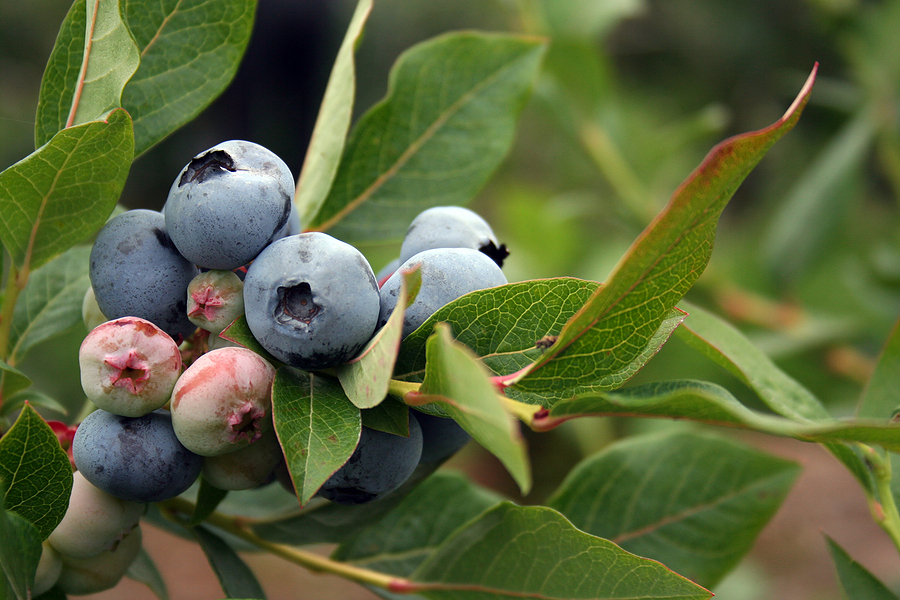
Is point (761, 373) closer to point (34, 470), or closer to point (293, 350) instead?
point (293, 350)

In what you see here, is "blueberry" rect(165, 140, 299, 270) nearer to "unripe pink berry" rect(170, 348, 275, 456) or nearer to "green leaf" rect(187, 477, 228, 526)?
"unripe pink berry" rect(170, 348, 275, 456)

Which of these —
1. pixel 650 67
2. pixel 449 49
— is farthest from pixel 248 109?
pixel 449 49

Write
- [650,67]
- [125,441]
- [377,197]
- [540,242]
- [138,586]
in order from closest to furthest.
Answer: [125,441]
[377,197]
[540,242]
[138,586]
[650,67]

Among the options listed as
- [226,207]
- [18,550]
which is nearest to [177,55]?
[226,207]

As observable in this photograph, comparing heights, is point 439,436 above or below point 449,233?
below

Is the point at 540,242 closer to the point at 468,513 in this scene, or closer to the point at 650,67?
the point at 468,513

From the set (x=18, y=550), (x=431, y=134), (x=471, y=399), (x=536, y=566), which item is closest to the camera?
(x=471, y=399)

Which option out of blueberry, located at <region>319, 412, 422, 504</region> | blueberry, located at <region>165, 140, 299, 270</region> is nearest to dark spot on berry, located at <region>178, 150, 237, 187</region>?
blueberry, located at <region>165, 140, 299, 270</region>
